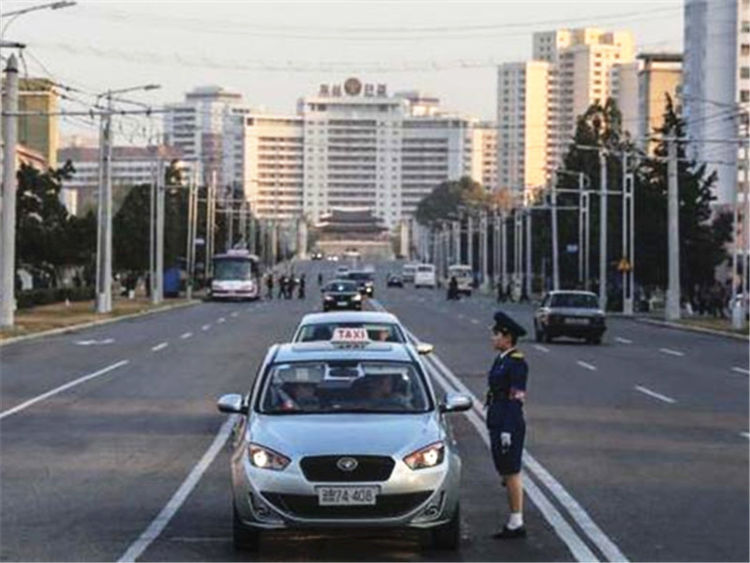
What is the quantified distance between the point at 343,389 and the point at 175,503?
2.39 metres

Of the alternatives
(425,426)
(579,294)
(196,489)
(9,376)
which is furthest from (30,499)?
(579,294)

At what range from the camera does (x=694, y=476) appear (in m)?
17.2

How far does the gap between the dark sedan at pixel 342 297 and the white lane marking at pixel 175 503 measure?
132 feet

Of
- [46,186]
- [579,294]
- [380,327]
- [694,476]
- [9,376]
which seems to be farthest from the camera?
[46,186]

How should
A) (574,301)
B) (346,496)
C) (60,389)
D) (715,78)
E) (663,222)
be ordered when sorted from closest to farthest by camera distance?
(346,496), (60,389), (574,301), (663,222), (715,78)

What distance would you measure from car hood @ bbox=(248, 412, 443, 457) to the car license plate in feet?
0.89

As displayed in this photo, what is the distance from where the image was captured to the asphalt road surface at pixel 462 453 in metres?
12.8

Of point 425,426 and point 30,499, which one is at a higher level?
point 425,426

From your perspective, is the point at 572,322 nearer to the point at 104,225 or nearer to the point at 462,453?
the point at 104,225

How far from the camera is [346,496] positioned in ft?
38.9

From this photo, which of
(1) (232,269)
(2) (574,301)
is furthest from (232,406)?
(1) (232,269)

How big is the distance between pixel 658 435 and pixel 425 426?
9272 millimetres

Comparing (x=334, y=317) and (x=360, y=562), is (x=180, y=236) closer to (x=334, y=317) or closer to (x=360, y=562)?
(x=334, y=317)

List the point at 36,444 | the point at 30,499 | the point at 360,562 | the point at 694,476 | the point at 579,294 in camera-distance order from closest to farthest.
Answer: the point at 360,562, the point at 30,499, the point at 694,476, the point at 36,444, the point at 579,294
